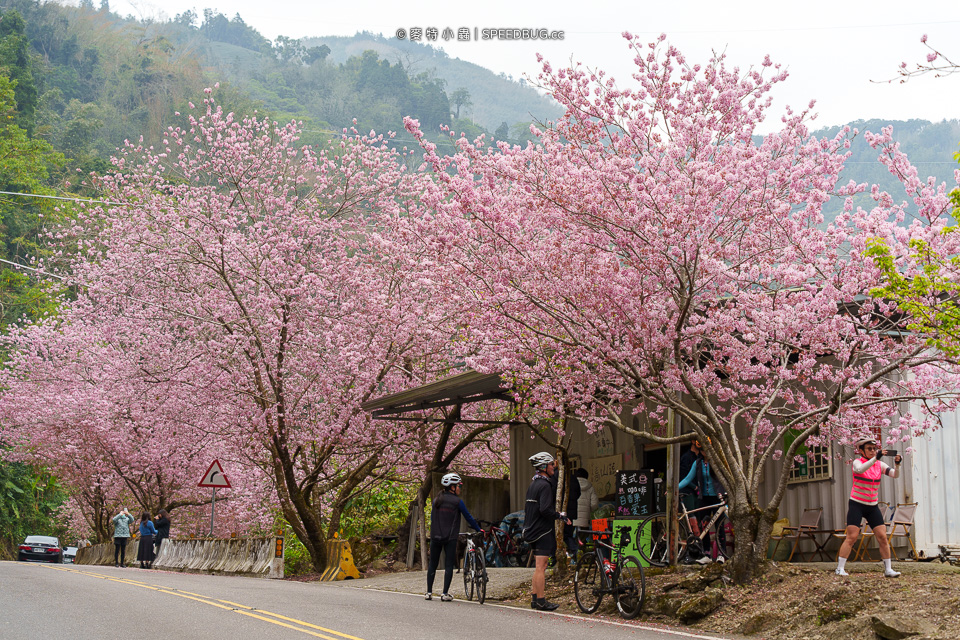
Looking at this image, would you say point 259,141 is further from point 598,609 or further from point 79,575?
point 598,609

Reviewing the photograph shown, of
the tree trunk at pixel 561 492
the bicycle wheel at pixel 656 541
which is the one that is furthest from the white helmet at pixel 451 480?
the bicycle wheel at pixel 656 541

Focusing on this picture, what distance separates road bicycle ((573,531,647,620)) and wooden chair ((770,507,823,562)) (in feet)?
9.11

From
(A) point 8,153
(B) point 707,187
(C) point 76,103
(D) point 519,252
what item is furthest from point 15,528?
(C) point 76,103

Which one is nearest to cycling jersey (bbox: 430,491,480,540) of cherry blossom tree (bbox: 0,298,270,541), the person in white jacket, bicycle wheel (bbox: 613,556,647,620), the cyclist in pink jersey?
the person in white jacket

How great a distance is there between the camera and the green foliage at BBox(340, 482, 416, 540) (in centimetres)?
2817

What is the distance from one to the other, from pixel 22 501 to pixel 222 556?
2110cm

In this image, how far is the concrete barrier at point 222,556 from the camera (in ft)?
74.3

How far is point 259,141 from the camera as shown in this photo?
2353 centimetres

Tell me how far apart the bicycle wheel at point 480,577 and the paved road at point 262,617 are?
13.9 inches

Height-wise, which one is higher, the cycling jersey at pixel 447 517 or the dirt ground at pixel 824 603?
the cycling jersey at pixel 447 517

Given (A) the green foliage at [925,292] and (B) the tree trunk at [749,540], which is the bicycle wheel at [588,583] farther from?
(A) the green foliage at [925,292]

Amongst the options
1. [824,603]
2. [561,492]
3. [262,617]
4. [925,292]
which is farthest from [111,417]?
[925,292]

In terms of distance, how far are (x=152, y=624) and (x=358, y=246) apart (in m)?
14.7

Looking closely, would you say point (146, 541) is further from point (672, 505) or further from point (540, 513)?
point (672, 505)
